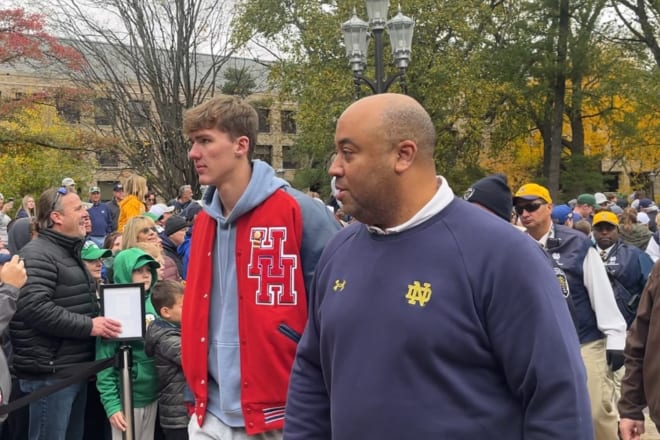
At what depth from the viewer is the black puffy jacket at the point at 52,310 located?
196 inches

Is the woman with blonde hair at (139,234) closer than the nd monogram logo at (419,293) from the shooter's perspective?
No

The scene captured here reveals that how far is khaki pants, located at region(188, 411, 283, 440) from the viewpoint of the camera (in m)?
3.45

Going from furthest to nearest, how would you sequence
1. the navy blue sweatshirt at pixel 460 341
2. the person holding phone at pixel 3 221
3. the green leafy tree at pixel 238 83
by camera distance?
the green leafy tree at pixel 238 83
the person holding phone at pixel 3 221
the navy blue sweatshirt at pixel 460 341

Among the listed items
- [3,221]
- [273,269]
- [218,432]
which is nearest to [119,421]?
[218,432]

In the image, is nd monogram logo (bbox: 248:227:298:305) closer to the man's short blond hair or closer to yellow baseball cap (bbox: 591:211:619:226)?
the man's short blond hair

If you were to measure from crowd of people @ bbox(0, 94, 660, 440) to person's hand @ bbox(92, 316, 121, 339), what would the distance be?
0.04 ft

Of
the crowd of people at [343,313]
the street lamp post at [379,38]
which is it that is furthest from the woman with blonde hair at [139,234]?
the street lamp post at [379,38]

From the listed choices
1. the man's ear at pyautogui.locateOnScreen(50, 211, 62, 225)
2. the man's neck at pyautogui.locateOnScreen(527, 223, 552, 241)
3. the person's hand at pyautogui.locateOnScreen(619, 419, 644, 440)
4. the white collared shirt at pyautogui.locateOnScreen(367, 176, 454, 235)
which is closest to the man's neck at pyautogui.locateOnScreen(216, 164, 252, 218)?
the white collared shirt at pyautogui.locateOnScreen(367, 176, 454, 235)

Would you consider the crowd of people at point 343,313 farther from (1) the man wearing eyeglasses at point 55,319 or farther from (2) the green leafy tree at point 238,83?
(2) the green leafy tree at point 238,83

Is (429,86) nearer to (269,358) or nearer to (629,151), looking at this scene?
(629,151)

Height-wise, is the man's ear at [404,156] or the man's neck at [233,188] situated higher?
the man's ear at [404,156]

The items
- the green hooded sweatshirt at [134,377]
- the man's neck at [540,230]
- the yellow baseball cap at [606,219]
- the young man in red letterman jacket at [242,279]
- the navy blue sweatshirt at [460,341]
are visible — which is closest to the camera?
the navy blue sweatshirt at [460,341]

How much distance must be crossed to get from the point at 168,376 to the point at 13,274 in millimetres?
1182

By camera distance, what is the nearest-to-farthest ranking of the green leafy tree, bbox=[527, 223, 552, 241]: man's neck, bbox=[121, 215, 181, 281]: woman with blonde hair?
1. bbox=[527, 223, 552, 241]: man's neck
2. bbox=[121, 215, 181, 281]: woman with blonde hair
3. the green leafy tree
